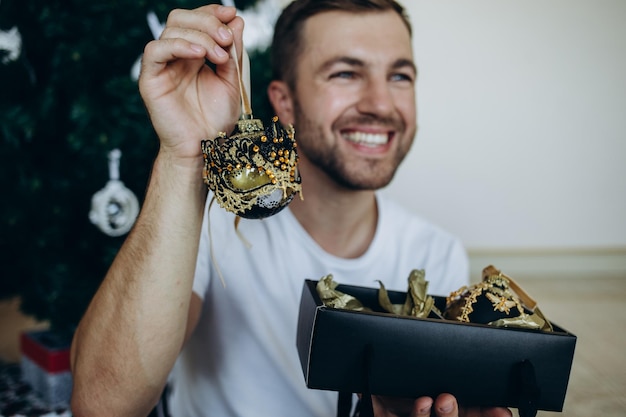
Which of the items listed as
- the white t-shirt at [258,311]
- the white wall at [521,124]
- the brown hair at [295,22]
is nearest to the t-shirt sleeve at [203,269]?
the white t-shirt at [258,311]

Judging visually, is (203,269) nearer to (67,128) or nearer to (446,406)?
(446,406)

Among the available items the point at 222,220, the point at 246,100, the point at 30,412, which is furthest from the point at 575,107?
the point at 30,412

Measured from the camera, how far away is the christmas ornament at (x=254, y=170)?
67 cm

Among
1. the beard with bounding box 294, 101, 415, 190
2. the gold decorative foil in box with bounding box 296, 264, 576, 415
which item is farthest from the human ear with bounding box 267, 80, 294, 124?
the gold decorative foil in box with bounding box 296, 264, 576, 415

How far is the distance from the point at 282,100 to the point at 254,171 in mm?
794

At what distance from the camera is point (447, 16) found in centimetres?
243

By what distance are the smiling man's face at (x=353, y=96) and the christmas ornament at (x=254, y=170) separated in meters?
0.57

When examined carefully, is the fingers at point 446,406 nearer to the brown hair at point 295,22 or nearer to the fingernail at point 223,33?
the fingernail at point 223,33

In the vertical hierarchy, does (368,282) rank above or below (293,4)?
below

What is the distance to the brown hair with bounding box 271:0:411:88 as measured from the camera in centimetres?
131

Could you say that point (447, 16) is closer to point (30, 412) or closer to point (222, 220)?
point (222, 220)

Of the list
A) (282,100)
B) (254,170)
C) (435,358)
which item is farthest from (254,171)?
(282,100)

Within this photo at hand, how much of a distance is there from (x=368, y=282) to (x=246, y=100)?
66cm

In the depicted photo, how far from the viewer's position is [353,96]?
1265 millimetres
